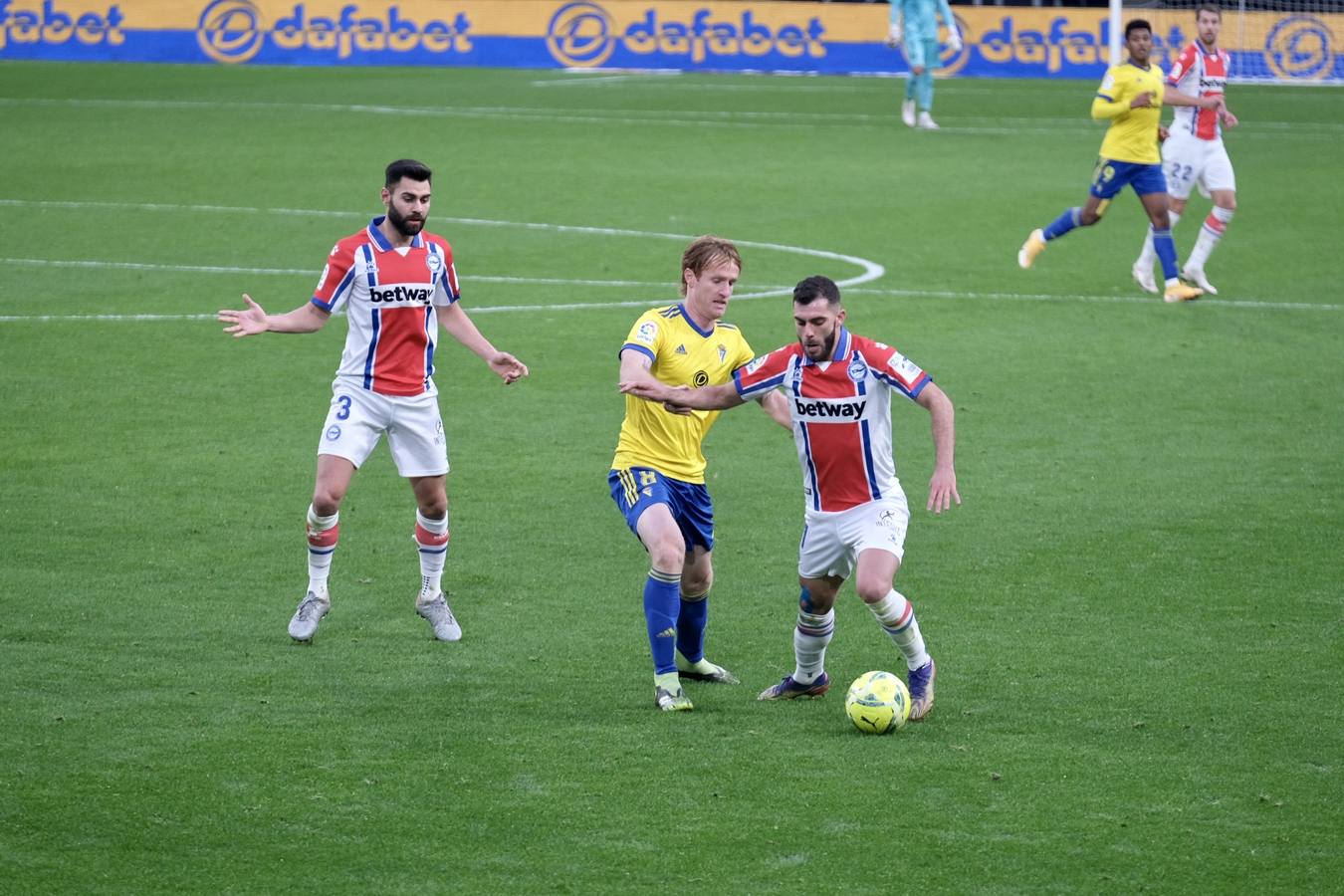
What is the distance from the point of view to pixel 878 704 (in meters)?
7.58

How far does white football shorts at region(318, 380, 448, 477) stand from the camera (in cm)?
902

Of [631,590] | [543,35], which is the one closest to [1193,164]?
[631,590]

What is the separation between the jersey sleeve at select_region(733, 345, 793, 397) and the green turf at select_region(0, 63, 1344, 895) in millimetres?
1336

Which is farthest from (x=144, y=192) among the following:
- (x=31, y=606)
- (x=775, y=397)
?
(x=775, y=397)

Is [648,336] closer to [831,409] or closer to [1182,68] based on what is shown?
[831,409]

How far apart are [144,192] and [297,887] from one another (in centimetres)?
1804

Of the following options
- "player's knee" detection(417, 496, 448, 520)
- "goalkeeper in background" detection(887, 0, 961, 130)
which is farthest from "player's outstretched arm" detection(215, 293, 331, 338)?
"goalkeeper in background" detection(887, 0, 961, 130)

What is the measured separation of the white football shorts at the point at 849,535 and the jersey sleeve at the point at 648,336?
3.18ft

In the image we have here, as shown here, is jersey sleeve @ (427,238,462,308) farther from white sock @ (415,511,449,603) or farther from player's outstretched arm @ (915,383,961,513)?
player's outstretched arm @ (915,383,961,513)

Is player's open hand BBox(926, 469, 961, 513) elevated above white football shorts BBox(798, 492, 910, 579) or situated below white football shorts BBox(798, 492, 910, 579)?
above

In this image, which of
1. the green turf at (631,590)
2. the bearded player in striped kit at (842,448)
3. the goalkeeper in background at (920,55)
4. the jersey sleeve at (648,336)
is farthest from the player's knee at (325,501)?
the goalkeeper in background at (920,55)

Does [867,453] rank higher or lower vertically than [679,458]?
higher

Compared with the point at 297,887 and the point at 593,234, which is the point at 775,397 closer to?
the point at 297,887

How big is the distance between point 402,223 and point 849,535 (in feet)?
8.78
